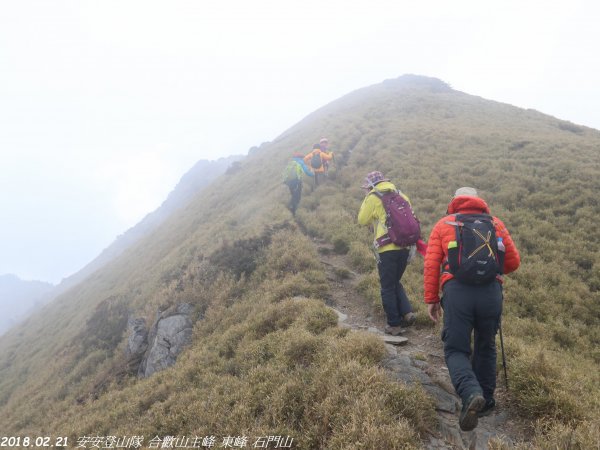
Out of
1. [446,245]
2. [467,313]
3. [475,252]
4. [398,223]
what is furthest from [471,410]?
[398,223]

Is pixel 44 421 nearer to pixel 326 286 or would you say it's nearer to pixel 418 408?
pixel 326 286

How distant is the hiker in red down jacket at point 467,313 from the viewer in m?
4.02

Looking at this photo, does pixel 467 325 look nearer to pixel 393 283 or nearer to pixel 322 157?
pixel 393 283

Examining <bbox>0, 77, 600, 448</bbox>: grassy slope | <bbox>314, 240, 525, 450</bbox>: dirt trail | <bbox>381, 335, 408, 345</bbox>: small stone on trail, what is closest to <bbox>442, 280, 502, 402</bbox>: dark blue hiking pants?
<bbox>314, 240, 525, 450</bbox>: dirt trail

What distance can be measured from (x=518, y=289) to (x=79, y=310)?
971 inches

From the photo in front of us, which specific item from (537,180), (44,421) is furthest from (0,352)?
(537,180)

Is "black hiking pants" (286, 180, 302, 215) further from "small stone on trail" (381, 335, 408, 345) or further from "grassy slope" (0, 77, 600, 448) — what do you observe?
"small stone on trail" (381, 335, 408, 345)

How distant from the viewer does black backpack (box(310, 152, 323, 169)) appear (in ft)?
59.1

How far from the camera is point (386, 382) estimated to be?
185 inches

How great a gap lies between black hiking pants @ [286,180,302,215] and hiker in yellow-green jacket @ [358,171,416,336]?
28.1 feet

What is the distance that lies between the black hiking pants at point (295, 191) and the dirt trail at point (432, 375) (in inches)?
297

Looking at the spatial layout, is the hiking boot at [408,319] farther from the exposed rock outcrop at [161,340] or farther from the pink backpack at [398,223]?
the exposed rock outcrop at [161,340]

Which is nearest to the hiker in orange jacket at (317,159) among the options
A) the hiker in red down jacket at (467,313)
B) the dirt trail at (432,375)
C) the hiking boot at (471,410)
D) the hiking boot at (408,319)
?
the dirt trail at (432,375)

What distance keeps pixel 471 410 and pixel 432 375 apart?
1.63 metres
